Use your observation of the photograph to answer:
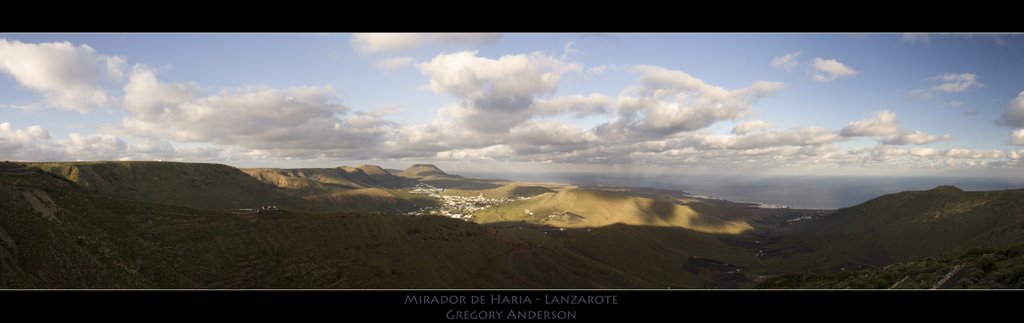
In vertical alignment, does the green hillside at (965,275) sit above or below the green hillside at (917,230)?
above

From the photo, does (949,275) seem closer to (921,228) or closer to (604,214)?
(921,228)

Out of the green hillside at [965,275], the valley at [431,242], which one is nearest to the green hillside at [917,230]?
the valley at [431,242]

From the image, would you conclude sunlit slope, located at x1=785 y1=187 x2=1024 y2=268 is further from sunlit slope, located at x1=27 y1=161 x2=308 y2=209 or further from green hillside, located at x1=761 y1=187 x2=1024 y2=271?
sunlit slope, located at x1=27 y1=161 x2=308 y2=209

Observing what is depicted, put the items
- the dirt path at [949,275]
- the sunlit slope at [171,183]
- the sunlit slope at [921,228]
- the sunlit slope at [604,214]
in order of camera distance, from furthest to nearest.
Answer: the sunlit slope at [604,214] → the sunlit slope at [171,183] → the sunlit slope at [921,228] → the dirt path at [949,275]

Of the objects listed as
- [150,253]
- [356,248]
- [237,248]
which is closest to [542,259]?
[356,248]

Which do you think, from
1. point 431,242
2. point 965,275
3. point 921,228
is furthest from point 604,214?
point 965,275

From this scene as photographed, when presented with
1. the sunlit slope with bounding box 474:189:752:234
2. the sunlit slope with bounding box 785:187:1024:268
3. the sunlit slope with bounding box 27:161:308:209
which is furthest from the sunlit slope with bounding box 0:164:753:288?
the sunlit slope with bounding box 474:189:752:234

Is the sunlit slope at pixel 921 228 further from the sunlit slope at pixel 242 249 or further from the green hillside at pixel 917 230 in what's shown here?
the sunlit slope at pixel 242 249
